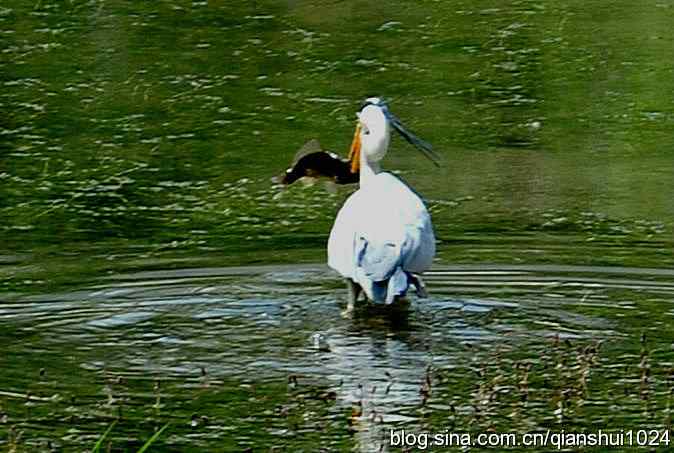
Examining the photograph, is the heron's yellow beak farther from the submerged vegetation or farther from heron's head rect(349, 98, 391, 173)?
the submerged vegetation

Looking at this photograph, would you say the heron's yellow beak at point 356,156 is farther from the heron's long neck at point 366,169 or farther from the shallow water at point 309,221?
the shallow water at point 309,221

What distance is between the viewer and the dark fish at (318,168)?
340 inches

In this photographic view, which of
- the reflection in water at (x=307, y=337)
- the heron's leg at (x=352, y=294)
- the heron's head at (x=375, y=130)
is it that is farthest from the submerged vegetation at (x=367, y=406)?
the heron's head at (x=375, y=130)

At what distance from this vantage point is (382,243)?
7691 mm

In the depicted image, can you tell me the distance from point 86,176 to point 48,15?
4446 millimetres

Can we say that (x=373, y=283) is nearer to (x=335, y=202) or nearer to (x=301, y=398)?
(x=301, y=398)

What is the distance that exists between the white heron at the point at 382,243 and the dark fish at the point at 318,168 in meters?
0.45

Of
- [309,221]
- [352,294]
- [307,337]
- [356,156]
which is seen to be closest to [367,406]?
[307,337]

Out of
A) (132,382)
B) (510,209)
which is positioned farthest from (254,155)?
(132,382)

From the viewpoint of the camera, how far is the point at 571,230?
30.7ft

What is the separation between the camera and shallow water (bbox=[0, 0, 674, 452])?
659 centimetres

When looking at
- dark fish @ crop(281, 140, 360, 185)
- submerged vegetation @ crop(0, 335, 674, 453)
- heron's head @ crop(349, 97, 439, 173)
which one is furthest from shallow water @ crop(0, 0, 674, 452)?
heron's head @ crop(349, 97, 439, 173)

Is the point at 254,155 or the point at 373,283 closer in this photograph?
the point at 373,283

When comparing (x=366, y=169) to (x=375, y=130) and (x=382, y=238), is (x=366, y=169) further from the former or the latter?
(x=382, y=238)
